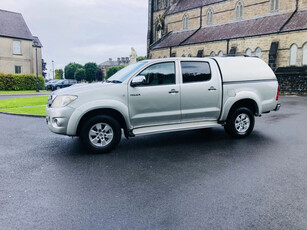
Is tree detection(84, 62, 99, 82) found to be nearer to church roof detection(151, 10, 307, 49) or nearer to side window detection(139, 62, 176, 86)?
church roof detection(151, 10, 307, 49)

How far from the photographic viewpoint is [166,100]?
19.1 feet

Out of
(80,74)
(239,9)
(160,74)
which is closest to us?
(160,74)

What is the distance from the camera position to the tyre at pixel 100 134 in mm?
5355

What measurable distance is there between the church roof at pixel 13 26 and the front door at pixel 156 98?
3676 cm

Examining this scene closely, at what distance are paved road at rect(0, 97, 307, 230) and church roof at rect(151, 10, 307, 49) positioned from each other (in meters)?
23.9

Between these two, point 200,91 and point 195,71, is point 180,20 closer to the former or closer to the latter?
point 195,71

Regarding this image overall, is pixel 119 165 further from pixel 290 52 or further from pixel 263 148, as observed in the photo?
pixel 290 52

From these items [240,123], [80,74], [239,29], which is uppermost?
[239,29]

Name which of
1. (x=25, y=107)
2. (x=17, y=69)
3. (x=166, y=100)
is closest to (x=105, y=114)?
(x=166, y=100)

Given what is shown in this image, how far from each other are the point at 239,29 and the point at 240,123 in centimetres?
2722

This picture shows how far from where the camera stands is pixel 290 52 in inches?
1019

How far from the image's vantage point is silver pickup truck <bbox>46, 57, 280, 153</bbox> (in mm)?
5348

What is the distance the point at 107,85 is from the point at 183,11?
37.1 m

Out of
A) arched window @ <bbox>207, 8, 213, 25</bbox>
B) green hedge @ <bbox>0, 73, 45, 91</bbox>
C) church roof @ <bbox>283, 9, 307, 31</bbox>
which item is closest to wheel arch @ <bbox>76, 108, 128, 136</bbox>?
church roof @ <bbox>283, 9, 307, 31</bbox>
